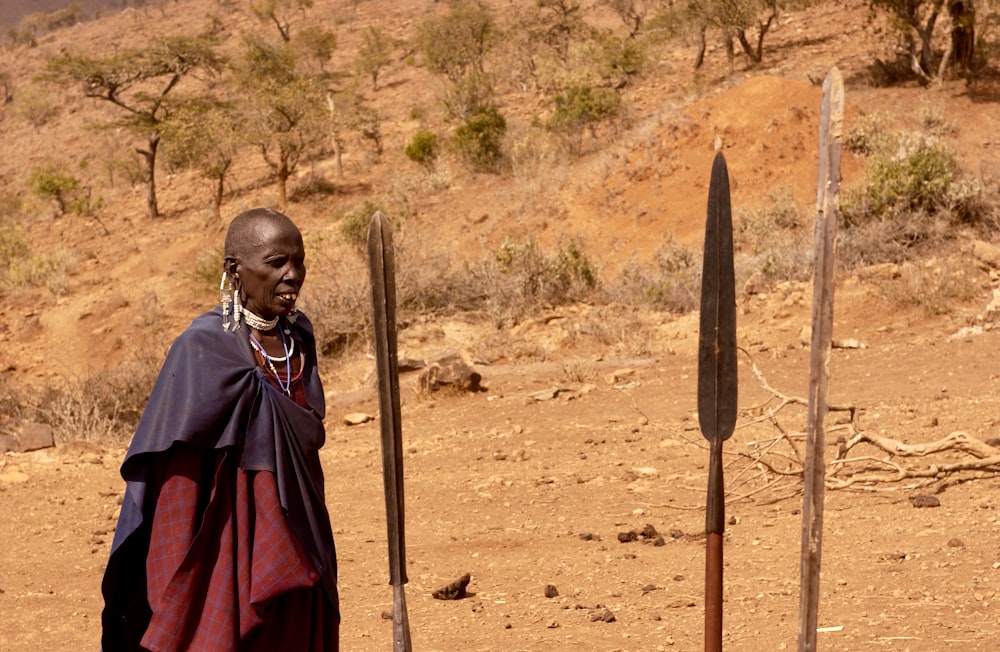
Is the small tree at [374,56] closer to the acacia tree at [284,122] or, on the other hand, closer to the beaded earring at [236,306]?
the acacia tree at [284,122]

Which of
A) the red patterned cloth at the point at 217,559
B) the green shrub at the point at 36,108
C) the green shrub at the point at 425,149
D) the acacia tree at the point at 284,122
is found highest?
the green shrub at the point at 36,108

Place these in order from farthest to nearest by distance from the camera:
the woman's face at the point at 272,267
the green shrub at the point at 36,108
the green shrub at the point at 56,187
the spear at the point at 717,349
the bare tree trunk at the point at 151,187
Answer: the green shrub at the point at 36,108, the green shrub at the point at 56,187, the bare tree trunk at the point at 151,187, the woman's face at the point at 272,267, the spear at the point at 717,349

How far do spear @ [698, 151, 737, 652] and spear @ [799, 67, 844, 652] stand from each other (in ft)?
0.76

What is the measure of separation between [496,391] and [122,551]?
5884mm

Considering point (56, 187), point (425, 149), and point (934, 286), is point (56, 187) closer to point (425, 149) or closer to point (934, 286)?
point (425, 149)

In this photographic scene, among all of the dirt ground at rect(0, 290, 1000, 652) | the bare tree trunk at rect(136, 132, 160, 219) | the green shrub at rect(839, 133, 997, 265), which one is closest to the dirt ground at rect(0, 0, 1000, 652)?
the dirt ground at rect(0, 290, 1000, 652)

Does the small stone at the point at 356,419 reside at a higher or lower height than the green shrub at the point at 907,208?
lower

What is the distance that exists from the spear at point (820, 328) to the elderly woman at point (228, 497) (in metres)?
1.08

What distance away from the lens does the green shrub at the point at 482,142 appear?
17.8m

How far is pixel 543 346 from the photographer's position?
959cm

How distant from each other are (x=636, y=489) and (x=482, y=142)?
12.7 meters

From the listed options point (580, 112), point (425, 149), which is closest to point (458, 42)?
point (425, 149)

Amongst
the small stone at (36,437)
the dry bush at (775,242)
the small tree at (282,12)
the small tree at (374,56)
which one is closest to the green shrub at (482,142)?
the dry bush at (775,242)

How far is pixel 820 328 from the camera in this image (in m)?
1.79
